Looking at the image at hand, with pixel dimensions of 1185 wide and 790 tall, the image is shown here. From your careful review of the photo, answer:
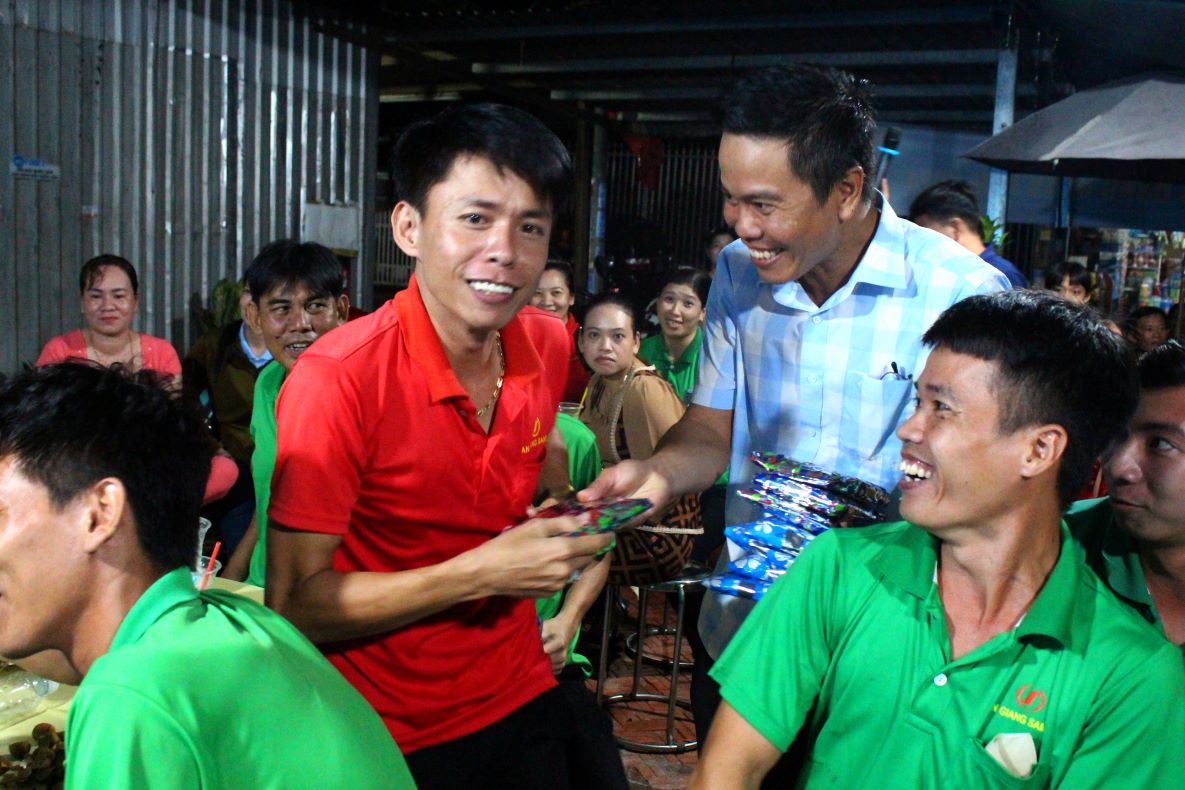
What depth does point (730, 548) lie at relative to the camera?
8.14 feet

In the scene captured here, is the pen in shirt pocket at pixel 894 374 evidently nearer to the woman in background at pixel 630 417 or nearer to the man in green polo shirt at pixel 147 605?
the man in green polo shirt at pixel 147 605

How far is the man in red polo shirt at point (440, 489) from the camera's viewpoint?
1.84 m

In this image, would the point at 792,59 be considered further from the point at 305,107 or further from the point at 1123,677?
the point at 1123,677

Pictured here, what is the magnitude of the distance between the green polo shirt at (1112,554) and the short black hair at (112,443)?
5.65 feet

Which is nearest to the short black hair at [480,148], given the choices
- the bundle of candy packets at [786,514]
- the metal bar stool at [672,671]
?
the bundle of candy packets at [786,514]

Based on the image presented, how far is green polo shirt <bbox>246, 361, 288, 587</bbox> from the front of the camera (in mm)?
2953

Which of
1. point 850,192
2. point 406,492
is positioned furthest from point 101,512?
point 850,192

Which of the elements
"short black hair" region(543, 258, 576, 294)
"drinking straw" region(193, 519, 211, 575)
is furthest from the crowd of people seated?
"short black hair" region(543, 258, 576, 294)

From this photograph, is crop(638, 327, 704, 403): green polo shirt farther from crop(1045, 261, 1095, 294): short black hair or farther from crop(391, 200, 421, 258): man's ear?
crop(391, 200, 421, 258): man's ear

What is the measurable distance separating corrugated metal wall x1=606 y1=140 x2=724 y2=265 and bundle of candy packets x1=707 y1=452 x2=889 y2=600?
10649 mm

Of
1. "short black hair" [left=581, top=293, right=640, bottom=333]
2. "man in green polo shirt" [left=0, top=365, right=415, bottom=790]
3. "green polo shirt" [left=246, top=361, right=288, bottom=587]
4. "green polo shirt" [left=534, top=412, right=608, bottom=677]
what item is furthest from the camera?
"short black hair" [left=581, top=293, right=640, bottom=333]

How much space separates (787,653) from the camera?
1.91m

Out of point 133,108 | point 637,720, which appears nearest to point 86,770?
point 637,720

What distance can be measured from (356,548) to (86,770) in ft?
2.62
